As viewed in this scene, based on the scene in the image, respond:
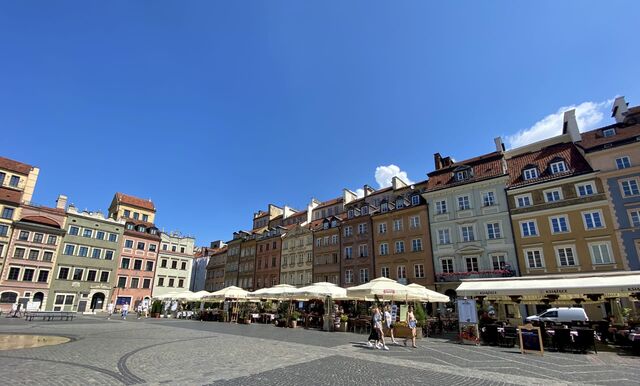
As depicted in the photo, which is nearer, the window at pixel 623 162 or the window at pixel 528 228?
the window at pixel 623 162

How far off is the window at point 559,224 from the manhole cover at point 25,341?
32.5 meters

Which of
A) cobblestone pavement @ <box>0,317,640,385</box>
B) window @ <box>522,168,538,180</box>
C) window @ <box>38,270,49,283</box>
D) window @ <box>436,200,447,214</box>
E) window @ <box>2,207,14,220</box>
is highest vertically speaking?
window @ <box>522,168,538,180</box>

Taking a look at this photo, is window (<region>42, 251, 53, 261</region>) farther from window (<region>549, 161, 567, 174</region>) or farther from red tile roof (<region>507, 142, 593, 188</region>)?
window (<region>549, 161, 567, 174</region>)

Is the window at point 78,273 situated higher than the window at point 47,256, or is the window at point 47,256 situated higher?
the window at point 47,256

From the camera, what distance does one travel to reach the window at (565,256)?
82.8ft

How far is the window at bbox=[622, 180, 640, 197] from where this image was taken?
78.9ft

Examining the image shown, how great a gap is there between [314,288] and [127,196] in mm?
49038

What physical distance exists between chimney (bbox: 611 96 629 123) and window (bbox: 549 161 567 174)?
8188 mm

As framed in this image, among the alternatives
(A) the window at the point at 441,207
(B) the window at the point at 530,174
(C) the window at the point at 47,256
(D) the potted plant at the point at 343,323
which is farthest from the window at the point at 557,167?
(C) the window at the point at 47,256

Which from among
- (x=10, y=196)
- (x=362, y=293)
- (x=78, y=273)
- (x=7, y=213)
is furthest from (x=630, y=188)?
(x=10, y=196)

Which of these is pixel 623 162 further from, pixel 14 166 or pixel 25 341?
pixel 14 166

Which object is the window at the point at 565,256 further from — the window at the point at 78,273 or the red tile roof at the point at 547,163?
the window at the point at 78,273

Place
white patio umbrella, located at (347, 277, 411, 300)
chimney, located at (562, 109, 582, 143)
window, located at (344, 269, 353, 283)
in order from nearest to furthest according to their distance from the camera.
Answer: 1. white patio umbrella, located at (347, 277, 411, 300)
2. chimney, located at (562, 109, 582, 143)
3. window, located at (344, 269, 353, 283)

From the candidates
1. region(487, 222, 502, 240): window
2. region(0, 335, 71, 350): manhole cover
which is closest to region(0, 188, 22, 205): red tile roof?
region(0, 335, 71, 350): manhole cover
